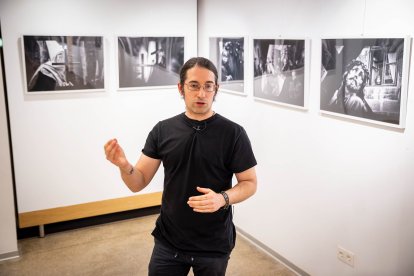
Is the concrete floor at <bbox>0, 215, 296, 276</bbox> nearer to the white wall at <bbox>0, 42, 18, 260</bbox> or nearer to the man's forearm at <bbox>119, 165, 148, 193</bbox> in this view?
the white wall at <bbox>0, 42, 18, 260</bbox>

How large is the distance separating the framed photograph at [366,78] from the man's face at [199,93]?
3.53 feet

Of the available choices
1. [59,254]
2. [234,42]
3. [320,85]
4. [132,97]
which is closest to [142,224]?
[59,254]

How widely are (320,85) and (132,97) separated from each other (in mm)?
1972

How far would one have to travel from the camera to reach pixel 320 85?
3.12 meters

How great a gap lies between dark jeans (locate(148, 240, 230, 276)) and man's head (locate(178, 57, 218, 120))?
65cm

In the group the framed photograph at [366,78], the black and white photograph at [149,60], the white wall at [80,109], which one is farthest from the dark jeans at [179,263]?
the black and white photograph at [149,60]

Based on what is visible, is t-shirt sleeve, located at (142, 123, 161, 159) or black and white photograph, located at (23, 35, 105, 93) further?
black and white photograph, located at (23, 35, 105, 93)

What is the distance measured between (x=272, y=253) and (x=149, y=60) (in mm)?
2107

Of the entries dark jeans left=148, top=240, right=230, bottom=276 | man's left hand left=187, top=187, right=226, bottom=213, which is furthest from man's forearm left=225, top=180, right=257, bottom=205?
dark jeans left=148, top=240, right=230, bottom=276

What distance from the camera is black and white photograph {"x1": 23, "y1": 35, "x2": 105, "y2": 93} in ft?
12.8

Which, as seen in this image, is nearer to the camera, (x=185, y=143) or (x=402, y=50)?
(x=185, y=143)

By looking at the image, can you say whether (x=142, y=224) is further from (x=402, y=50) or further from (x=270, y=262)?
(x=402, y=50)

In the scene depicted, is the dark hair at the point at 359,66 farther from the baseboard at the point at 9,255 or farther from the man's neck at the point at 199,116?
the baseboard at the point at 9,255

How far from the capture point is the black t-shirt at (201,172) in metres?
2.13
